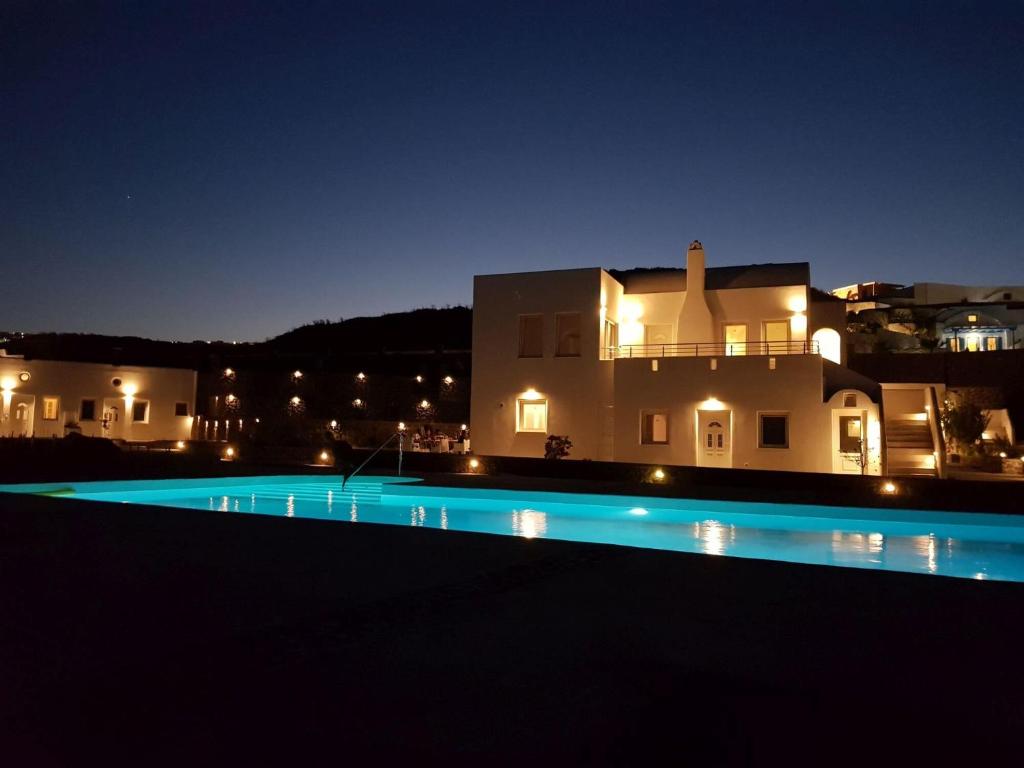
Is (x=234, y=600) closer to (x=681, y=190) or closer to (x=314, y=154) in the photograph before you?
(x=314, y=154)

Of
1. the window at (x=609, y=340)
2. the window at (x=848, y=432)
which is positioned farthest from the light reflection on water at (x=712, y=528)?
the window at (x=609, y=340)

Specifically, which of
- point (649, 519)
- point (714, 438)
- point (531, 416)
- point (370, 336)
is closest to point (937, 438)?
point (714, 438)

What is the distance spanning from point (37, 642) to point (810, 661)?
3.47 m

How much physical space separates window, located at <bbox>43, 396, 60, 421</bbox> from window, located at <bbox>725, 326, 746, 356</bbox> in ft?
73.5

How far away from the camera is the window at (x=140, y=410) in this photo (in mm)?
27547

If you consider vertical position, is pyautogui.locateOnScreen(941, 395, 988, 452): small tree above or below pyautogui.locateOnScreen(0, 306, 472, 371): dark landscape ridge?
below

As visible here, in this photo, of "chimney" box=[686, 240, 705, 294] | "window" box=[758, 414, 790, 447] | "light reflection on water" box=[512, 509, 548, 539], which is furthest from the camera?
"chimney" box=[686, 240, 705, 294]

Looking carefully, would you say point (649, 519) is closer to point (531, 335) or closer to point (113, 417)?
point (531, 335)

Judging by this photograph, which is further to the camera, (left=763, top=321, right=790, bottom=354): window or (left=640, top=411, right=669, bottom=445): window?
(left=763, top=321, right=790, bottom=354): window

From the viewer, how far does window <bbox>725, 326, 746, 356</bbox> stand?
2022 centimetres

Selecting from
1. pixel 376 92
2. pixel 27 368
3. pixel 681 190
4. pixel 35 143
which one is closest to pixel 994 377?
pixel 681 190

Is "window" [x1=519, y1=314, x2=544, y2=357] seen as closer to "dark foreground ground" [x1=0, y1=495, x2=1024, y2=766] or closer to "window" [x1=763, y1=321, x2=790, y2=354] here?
"window" [x1=763, y1=321, x2=790, y2=354]

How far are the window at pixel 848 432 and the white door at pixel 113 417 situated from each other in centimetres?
2362

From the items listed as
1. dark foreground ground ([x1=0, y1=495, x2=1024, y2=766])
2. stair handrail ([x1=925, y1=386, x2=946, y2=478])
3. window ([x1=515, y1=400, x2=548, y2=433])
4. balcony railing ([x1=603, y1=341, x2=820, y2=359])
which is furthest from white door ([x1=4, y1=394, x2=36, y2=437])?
stair handrail ([x1=925, y1=386, x2=946, y2=478])
